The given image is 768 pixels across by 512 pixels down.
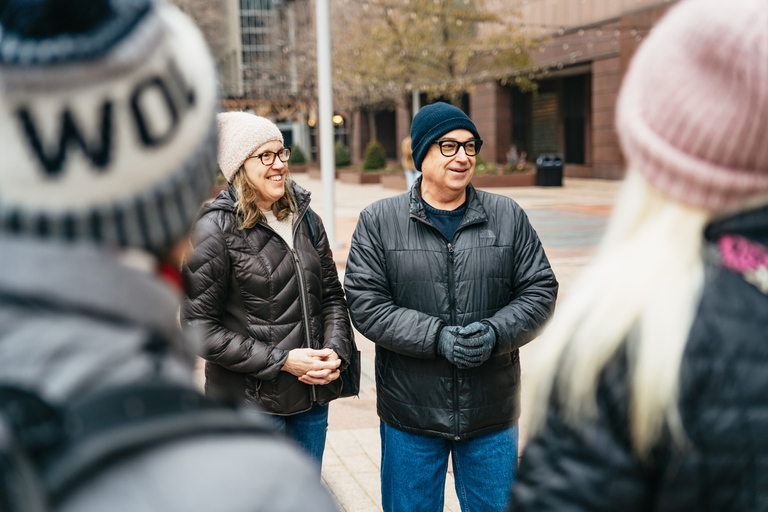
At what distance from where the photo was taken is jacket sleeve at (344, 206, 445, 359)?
3160 mm

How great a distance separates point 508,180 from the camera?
27078 millimetres

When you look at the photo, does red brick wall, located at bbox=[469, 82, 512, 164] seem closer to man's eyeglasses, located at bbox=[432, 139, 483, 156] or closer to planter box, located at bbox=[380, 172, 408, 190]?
planter box, located at bbox=[380, 172, 408, 190]

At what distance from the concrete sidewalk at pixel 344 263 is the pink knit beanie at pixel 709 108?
46.9 inches

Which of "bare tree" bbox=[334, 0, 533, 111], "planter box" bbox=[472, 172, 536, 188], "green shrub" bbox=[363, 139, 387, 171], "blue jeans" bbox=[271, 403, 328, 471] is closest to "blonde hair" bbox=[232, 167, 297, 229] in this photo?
"blue jeans" bbox=[271, 403, 328, 471]

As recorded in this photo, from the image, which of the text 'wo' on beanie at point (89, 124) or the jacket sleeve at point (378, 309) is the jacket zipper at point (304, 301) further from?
the text 'wo' on beanie at point (89, 124)

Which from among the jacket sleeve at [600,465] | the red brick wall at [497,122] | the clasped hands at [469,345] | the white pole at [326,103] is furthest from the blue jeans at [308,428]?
the red brick wall at [497,122]

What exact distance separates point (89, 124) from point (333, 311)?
112 inches

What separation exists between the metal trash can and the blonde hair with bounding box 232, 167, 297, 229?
23.9 m

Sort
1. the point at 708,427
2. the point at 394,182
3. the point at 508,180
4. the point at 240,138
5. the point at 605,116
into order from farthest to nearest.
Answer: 1. the point at 605,116
2. the point at 394,182
3. the point at 508,180
4. the point at 240,138
5. the point at 708,427

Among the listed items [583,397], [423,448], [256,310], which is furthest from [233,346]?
[583,397]

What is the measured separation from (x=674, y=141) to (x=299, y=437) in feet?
8.72

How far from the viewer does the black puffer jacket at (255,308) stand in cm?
338

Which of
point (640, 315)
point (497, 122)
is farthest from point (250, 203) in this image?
point (497, 122)

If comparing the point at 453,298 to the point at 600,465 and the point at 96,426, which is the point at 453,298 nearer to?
the point at 600,465
